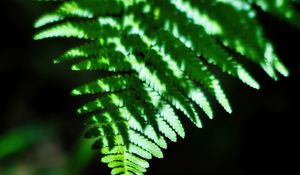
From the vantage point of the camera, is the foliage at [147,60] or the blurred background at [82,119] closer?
the foliage at [147,60]

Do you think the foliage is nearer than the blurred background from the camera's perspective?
Yes

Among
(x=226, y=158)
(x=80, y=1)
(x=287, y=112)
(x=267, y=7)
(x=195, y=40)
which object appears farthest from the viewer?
(x=226, y=158)

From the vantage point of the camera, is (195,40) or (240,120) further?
(240,120)

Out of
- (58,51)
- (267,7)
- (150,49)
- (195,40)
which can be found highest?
(58,51)

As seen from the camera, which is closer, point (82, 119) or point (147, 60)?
point (147, 60)

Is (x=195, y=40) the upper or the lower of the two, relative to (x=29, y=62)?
lower

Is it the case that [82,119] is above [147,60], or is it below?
above

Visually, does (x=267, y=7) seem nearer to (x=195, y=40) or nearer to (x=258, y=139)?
(x=195, y=40)

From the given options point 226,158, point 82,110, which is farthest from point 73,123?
point 82,110
